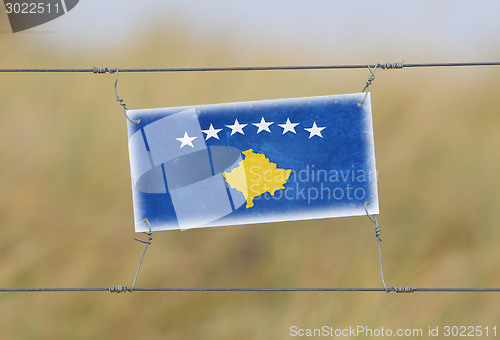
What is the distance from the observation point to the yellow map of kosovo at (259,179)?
10.4ft

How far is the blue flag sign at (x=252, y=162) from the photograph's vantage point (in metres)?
3.17

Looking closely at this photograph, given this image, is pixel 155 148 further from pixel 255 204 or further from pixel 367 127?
pixel 367 127

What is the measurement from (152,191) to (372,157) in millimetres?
1292

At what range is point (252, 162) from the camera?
320 centimetres

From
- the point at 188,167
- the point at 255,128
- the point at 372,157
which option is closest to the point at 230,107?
the point at 255,128

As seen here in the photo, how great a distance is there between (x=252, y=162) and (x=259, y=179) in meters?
0.11

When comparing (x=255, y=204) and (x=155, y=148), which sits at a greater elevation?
(x=155, y=148)

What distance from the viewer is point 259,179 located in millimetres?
3184

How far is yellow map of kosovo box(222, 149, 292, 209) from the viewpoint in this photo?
10.4 feet

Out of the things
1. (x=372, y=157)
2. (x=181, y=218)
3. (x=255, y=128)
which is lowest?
(x=181, y=218)

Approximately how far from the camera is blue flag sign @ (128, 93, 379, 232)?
10.4 feet

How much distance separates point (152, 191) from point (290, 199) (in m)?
0.80

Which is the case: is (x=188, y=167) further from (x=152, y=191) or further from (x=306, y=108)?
(x=306, y=108)

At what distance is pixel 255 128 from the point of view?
10.6ft
